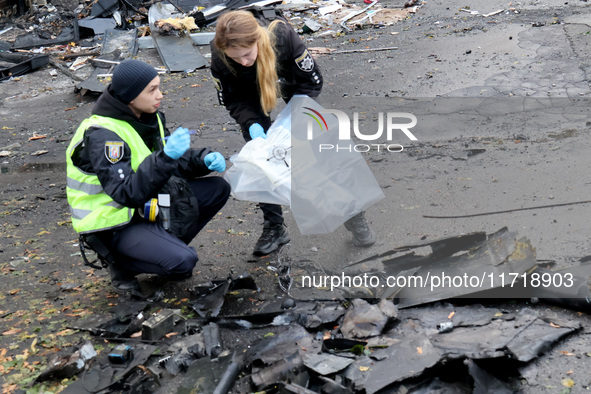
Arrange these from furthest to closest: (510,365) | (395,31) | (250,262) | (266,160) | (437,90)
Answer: (395,31), (437,90), (250,262), (266,160), (510,365)

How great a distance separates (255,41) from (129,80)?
0.82 m

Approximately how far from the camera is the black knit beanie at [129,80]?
353 centimetres

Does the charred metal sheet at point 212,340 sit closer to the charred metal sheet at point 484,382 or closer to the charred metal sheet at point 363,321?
the charred metal sheet at point 363,321

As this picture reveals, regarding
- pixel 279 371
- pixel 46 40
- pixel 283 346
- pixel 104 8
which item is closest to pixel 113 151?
pixel 283 346

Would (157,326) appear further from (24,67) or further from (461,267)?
(24,67)

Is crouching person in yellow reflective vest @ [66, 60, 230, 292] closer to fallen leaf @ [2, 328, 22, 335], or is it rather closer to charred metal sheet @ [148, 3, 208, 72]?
fallen leaf @ [2, 328, 22, 335]

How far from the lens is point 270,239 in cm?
434

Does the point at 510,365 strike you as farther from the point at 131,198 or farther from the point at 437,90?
the point at 437,90

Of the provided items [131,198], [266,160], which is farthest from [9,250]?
[266,160]

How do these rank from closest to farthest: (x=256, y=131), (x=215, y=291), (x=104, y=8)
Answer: (x=215, y=291) < (x=256, y=131) < (x=104, y=8)

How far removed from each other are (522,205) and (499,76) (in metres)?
3.47

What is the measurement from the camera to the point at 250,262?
168 inches

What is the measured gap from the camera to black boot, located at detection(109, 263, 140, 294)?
155 inches

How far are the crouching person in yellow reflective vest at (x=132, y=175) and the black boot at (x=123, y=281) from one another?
0.06 feet
